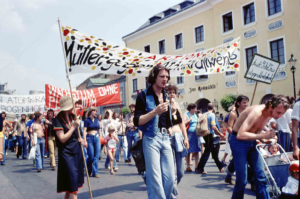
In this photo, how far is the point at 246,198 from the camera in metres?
5.44

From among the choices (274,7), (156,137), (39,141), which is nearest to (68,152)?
(156,137)

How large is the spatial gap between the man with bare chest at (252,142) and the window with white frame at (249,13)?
2109 cm

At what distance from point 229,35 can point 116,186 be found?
2050 cm

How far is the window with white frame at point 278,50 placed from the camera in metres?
21.4

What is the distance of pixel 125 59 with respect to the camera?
701 centimetres

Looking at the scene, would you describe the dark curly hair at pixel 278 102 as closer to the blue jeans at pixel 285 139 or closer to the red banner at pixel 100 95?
the blue jeans at pixel 285 139

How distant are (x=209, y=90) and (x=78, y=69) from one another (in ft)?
71.3

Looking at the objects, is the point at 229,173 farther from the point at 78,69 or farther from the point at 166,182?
the point at 78,69

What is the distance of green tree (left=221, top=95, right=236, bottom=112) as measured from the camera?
915 inches

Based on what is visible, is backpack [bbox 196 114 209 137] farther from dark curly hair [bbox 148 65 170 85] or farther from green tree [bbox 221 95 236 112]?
green tree [bbox 221 95 236 112]

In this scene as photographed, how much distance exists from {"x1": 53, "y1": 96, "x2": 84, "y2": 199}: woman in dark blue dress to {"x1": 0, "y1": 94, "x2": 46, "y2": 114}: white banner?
32.8ft

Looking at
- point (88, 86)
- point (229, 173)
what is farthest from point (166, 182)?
point (88, 86)

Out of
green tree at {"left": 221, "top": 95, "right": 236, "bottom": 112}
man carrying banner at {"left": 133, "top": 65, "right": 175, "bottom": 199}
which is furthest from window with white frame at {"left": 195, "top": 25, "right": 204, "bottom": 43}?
man carrying banner at {"left": 133, "top": 65, "right": 175, "bottom": 199}

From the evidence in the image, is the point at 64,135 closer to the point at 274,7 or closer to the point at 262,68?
the point at 262,68
